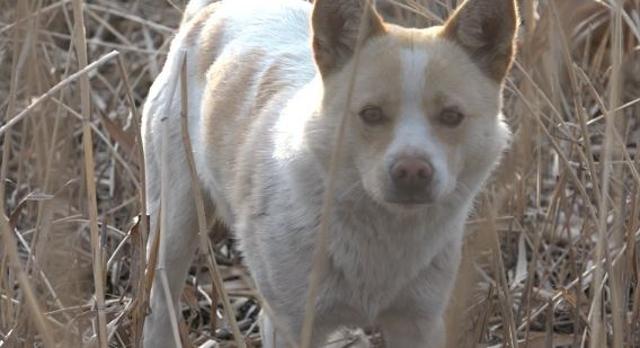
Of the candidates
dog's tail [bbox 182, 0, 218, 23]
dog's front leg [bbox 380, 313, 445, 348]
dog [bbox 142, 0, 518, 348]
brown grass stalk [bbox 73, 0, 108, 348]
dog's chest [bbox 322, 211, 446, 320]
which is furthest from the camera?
dog's tail [bbox 182, 0, 218, 23]

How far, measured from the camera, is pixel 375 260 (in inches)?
136

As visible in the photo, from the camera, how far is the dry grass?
323 centimetres

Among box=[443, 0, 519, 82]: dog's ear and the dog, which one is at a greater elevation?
box=[443, 0, 519, 82]: dog's ear

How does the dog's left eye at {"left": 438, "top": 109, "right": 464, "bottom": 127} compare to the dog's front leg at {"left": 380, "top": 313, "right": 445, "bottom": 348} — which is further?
the dog's front leg at {"left": 380, "top": 313, "right": 445, "bottom": 348}

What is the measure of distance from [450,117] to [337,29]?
0.41 metres

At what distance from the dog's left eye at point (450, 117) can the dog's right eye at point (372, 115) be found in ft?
0.50

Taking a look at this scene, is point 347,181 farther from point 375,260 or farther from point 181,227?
point 181,227

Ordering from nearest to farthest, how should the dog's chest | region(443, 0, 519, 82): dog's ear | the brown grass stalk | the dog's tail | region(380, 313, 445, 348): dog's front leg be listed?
1. the brown grass stalk
2. region(443, 0, 519, 82): dog's ear
3. the dog's chest
4. region(380, 313, 445, 348): dog's front leg
5. the dog's tail

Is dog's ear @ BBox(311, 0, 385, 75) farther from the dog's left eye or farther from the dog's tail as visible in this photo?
the dog's tail

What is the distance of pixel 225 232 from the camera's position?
5.19 m

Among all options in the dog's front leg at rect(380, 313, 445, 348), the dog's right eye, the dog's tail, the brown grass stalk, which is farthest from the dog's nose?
the dog's tail

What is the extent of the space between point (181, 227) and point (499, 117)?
1272 mm

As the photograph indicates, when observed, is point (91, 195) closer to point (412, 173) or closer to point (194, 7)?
point (412, 173)

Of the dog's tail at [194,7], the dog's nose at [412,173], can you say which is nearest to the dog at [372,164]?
the dog's nose at [412,173]
